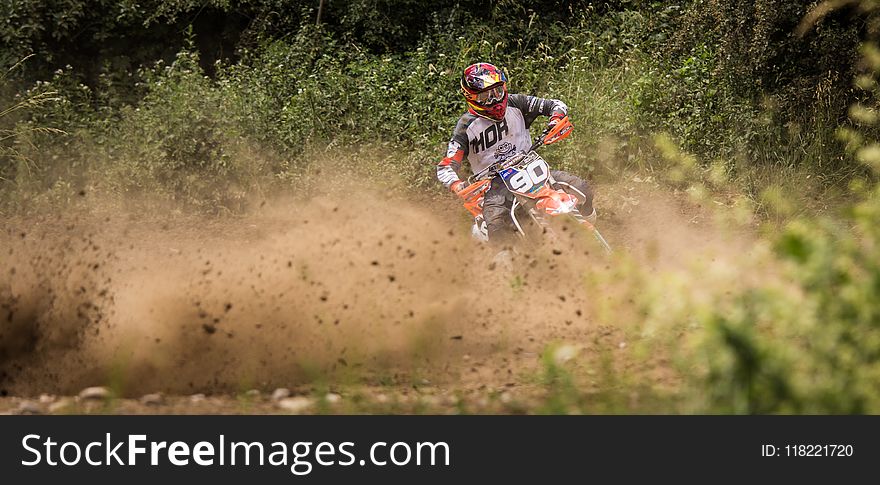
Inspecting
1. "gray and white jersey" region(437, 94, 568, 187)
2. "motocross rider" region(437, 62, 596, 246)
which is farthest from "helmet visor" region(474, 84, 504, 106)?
"gray and white jersey" region(437, 94, 568, 187)

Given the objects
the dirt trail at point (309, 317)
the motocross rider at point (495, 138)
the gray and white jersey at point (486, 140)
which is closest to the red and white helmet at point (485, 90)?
the motocross rider at point (495, 138)

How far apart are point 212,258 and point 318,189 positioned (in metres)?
3.30

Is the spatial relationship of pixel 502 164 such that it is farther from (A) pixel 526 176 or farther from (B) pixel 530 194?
(B) pixel 530 194

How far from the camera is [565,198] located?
9.44 metres

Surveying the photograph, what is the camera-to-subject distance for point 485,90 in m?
9.55

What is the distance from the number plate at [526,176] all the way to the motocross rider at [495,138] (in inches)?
3.5

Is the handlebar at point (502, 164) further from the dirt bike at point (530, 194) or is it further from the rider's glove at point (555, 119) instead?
the rider's glove at point (555, 119)

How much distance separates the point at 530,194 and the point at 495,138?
2.38 ft

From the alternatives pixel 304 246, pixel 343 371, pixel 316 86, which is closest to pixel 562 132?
pixel 304 246

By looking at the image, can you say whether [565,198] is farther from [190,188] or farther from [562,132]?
[190,188]

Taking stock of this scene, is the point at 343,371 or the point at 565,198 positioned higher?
the point at 565,198

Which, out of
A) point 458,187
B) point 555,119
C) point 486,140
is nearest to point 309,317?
point 458,187

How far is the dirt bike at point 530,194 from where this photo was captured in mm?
9398

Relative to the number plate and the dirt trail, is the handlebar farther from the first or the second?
the dirt trail
